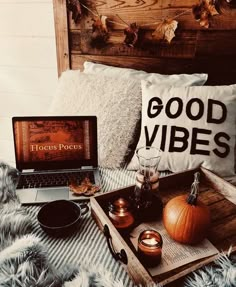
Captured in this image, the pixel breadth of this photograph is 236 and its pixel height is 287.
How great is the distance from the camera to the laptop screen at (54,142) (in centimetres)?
124

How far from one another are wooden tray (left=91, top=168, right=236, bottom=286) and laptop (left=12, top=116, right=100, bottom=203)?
0.25m

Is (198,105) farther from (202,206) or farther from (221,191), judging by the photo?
Answer: (202,206)

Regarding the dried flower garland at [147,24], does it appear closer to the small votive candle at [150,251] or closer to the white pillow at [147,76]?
the white pillow at [147,76]

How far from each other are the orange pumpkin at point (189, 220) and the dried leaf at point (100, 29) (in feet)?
3.86

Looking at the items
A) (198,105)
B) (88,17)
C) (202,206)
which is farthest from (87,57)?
(202,206)

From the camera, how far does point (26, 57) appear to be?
2123 mm

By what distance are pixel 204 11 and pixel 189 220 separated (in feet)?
3.56

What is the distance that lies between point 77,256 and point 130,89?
81cm

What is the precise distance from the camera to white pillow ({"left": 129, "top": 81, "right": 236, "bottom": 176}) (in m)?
1.23

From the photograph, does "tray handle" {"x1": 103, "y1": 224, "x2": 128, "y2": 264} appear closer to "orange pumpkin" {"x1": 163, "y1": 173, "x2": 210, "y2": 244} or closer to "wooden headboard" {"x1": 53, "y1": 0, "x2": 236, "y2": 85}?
"orange pumpkin" {"x1": 163, "y1": 173, "x2": 210, "y2": 244}

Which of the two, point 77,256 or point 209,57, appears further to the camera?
point 209,57

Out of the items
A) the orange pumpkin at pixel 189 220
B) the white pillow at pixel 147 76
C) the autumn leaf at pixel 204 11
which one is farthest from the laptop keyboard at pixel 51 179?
the autumn leaf at pixel 204 11

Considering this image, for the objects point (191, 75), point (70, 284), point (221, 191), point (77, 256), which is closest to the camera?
point (70, 284)

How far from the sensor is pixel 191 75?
1516 millimetres
